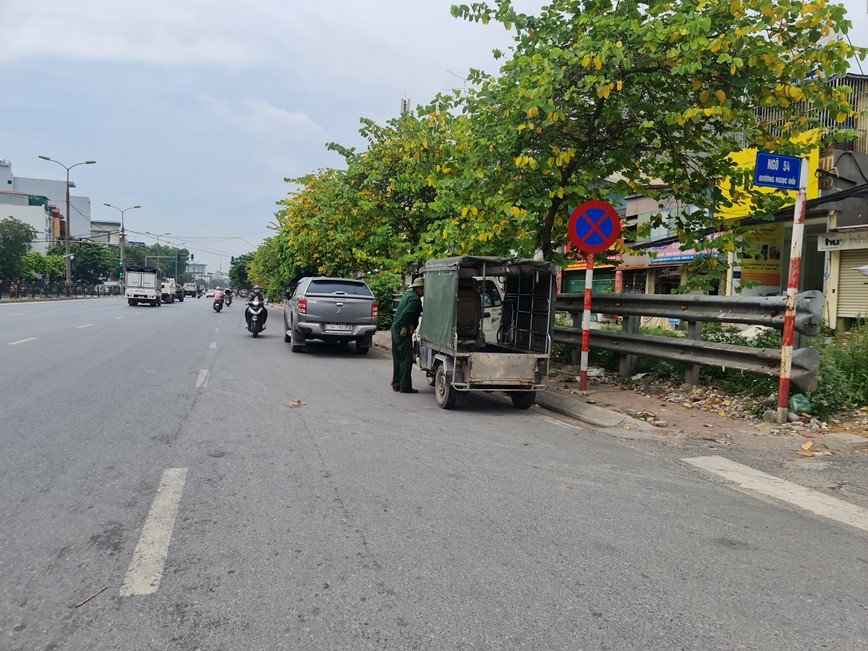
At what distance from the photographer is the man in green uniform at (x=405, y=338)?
9.83 meters

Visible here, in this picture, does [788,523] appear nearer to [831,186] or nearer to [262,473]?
[262,473]

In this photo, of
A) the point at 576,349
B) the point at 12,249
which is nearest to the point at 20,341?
the point at 576,349

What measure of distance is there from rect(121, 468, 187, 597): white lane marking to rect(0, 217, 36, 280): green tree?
2533 inches

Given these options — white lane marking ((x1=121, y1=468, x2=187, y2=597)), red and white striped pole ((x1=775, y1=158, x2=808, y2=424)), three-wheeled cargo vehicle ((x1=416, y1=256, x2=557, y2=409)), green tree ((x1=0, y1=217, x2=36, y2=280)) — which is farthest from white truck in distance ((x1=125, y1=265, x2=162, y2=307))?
red and white striped pole ((x1=775, y1=158, x2=808, y2=424))

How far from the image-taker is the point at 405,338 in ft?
32.3

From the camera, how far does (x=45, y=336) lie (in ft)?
51.6

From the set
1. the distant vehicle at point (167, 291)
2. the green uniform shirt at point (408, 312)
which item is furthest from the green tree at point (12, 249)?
the green uniform shirt at point (408, 312)

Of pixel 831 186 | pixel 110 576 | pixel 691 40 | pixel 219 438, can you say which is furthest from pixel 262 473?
pixel 831 186

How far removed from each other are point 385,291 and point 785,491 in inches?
678

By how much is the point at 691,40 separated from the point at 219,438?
7029 millimetres

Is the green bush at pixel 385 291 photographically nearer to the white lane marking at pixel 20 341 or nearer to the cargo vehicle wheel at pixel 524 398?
the white lane marking at pixel 20 341

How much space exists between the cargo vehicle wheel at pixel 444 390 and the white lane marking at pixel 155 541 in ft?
13.5

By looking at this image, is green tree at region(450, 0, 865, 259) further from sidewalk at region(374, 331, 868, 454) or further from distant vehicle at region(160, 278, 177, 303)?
distant vehicle at region(160, 278, 177, 303)

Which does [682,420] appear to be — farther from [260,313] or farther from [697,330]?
[260,313]
